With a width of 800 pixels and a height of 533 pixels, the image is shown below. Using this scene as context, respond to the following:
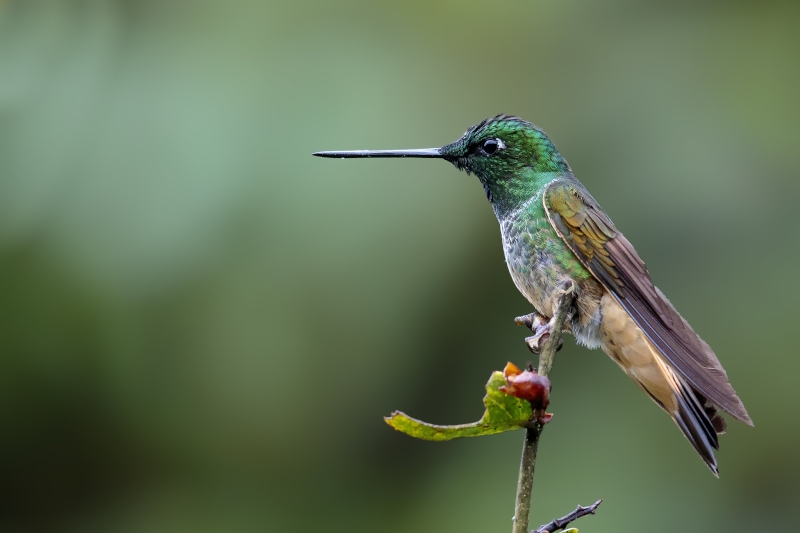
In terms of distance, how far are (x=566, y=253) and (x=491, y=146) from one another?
0.32m

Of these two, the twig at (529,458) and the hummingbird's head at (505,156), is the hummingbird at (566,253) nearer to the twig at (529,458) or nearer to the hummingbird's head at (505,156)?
the hummingbird's head at (505,156)

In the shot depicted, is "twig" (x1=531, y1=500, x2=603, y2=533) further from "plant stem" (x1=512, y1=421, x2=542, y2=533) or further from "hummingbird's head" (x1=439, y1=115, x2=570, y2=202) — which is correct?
"hummingbird's head" (x1=439, y1=115, x2=570, y2=202)

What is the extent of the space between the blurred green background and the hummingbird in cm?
145

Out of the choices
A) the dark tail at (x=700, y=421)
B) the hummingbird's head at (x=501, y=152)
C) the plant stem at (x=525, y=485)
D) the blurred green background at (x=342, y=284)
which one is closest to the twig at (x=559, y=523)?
the plant stem at (x=525, y=485)

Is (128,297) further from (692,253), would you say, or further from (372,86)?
(692,253)

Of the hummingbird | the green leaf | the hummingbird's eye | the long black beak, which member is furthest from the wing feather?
the green leaf

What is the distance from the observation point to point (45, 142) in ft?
11.9

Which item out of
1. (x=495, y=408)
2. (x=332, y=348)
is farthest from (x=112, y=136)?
(x=495, y=408)

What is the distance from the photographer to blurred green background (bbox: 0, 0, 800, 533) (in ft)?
10.6

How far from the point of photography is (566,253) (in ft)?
6.16

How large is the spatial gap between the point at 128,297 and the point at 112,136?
2.95 ft

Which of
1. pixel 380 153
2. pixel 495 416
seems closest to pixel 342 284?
pixel 380 153

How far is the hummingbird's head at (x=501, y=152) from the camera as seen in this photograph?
188cm

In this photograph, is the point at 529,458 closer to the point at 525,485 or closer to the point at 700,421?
the point at 525,485
